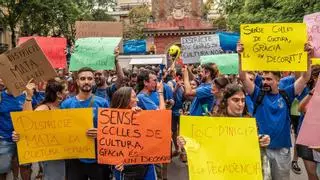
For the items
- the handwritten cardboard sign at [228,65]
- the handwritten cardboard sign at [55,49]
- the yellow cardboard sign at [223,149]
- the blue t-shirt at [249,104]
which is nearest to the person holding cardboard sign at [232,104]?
the yellow cardboard sign at [223,149]

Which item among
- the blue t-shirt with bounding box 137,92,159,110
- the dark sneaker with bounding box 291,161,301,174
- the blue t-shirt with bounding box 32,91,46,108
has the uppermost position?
the blue t-shirt with bounding box 137,92,159,110

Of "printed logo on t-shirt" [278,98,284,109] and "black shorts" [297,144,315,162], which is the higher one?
"printed logo on t-shirt" [278,98,284,109]

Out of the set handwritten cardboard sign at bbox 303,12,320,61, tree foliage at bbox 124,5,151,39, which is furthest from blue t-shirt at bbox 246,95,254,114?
tree foliage at bbox 124,5,151,39

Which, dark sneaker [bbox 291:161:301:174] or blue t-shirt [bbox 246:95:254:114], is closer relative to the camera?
blue t-shirt [bbox 246:95:254:114]

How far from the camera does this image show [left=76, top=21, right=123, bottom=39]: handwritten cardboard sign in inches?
349

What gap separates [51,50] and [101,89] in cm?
113

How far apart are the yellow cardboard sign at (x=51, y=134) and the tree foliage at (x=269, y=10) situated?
14.6 meters

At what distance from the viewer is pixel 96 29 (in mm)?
8883

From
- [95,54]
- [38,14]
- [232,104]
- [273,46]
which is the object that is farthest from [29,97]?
[38,14]

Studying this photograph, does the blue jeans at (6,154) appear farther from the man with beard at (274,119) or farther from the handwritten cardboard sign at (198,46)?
the handwritten cardboard sign at (198,46)

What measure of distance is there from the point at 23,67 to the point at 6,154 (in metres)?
1.35

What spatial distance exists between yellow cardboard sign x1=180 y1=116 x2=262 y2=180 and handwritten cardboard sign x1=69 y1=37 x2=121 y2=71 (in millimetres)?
2891

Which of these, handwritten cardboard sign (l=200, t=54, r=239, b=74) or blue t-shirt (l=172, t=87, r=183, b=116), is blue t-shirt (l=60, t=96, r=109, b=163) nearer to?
blue t-shirt (l=172, t=87, r=183, b=116)

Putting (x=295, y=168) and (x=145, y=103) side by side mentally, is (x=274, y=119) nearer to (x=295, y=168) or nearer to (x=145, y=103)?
(x=145, y=103)
